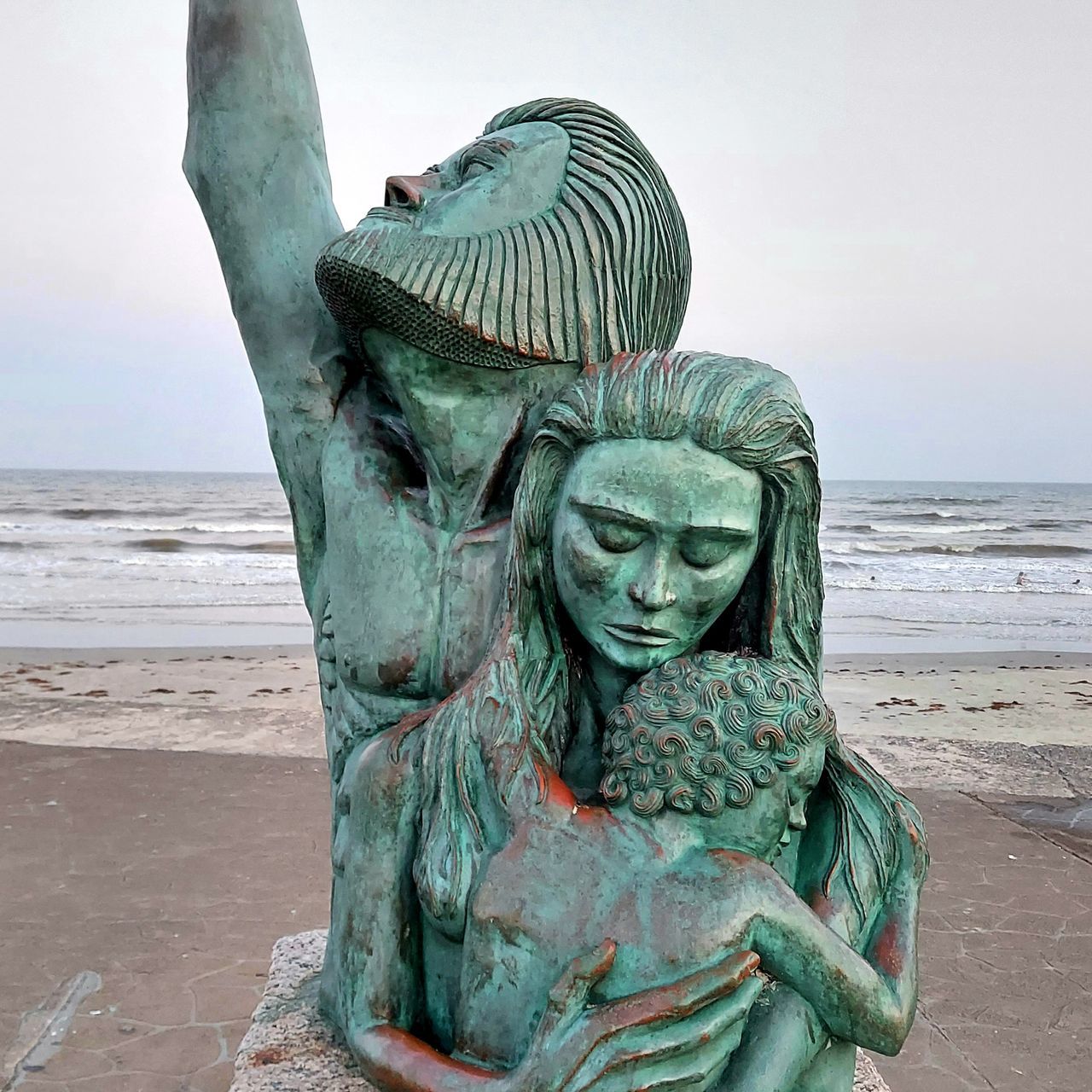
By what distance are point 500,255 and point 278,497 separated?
94.7 ft

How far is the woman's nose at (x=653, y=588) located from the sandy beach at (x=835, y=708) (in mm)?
4594

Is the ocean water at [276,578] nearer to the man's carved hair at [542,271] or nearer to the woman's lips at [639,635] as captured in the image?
the man's carved hair at [542,271]

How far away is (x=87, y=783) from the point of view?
4.99 m

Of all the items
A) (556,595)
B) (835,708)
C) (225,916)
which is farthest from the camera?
(835,708)

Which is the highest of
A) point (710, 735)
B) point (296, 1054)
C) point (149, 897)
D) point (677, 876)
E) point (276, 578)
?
point (710, 735)

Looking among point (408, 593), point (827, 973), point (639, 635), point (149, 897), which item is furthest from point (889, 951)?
point (149, 897)

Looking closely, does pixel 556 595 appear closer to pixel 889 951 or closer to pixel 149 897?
pixel 889 951

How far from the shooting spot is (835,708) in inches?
258

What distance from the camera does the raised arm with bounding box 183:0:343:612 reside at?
1.52 metres

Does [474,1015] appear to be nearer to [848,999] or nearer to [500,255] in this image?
[848,999]

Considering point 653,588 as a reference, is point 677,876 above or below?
below

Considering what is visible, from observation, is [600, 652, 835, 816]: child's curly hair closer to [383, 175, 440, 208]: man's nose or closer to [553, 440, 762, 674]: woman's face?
[553, 440, 762, 674]: woman's face

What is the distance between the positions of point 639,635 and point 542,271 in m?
0.51

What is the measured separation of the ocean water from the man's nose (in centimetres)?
780
